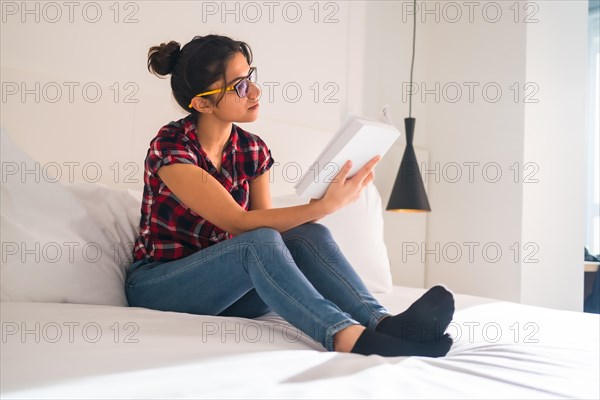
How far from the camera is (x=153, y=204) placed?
159 cm

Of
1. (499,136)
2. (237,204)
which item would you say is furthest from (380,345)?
(499,136)

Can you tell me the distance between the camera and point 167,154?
4.93 feet

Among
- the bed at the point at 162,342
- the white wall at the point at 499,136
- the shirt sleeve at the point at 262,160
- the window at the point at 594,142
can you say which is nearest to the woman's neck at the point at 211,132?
the shirt sleeve at the point at 262,160

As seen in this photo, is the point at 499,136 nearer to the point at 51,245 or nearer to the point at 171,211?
the point at 171,211

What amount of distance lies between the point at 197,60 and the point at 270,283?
2.30 ft

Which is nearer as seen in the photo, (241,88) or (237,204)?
(237,204)

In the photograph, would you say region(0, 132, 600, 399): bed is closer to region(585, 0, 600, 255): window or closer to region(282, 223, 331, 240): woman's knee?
region(282, 223, 331, 240): woman's knee

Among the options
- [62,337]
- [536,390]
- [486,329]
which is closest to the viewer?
[536,390]

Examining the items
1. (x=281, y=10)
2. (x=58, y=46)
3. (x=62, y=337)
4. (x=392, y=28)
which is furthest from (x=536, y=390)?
(x=392, y=28)

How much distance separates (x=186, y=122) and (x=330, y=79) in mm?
1300

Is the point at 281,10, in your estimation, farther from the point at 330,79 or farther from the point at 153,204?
the point at 153,204

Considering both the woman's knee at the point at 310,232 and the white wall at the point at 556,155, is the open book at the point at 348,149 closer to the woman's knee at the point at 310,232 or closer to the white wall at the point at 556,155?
the woman's knee at the point at 310,232

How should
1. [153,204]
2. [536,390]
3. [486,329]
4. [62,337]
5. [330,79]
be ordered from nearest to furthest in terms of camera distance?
[536,390]
[62,337]
[486,329]
[153,204]
[330,79]

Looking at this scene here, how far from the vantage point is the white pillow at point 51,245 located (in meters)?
1.43
